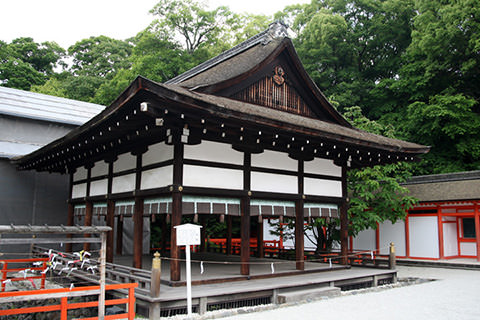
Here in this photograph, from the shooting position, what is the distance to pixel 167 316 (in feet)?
22.5

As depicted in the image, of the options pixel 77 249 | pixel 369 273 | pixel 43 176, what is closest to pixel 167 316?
pixel 369 273

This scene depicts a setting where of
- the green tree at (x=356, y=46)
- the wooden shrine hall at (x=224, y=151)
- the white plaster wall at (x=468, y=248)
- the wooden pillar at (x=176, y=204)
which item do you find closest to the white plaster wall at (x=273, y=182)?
the wooden shrine hall at (x=224, y=151)

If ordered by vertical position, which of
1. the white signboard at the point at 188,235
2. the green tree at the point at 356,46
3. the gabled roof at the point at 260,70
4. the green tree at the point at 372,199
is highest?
the green tree at the point at 356,46

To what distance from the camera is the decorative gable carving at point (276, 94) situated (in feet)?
34.0

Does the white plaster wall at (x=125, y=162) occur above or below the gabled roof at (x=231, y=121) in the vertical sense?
below

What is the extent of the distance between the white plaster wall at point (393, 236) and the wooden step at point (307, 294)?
33.1ft

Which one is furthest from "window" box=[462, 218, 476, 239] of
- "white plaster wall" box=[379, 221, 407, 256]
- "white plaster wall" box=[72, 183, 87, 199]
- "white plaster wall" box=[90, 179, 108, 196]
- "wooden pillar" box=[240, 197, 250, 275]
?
"white plaster wall" box=[72, 183, 87, 199]

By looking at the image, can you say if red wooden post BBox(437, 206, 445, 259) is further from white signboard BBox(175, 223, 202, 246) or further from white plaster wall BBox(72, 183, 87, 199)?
white plaster wall BBox(72, 183, 87, 199)

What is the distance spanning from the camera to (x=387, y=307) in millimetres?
7590

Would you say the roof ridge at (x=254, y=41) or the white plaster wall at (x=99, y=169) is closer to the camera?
the white plaster wall at (x=99, y=169)

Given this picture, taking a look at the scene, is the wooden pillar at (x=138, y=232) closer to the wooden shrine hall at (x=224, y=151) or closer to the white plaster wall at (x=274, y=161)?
the wooden shrine hall at (x=224, y=151)

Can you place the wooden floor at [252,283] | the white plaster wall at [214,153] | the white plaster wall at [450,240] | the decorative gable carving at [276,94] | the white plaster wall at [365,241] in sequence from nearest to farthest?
the wooden floor at [252,283]
the white plaster wall at [214,153]
the decorative gable carving at [276,94]
the white plaster wall at [450,240]
the white plaster wall at [365,241]

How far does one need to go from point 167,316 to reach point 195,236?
5.52 feet

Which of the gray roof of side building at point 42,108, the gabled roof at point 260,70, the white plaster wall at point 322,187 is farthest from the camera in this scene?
the gray roof of side building at point 42,108
